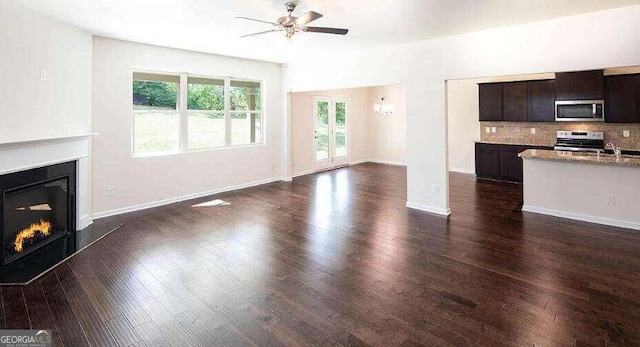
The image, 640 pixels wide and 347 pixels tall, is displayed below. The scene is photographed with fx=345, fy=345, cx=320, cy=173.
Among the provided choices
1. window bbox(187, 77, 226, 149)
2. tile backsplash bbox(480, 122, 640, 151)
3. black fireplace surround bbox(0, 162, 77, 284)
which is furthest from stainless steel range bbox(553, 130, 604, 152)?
black fireplace surround bbox(0, 162, 77, 284)

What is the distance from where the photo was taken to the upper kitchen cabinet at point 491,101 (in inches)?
311

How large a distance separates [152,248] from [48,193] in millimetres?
1492

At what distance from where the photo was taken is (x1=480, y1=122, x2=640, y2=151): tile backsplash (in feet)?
21.6

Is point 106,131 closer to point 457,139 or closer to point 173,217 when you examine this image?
point 173,217

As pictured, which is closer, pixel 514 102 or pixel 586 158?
pixel 586 158

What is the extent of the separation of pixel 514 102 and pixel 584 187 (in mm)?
3378

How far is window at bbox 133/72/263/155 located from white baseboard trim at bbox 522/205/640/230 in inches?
213

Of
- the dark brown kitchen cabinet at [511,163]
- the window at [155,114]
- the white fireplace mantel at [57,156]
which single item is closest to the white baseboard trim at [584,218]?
the dark brown kitchen cabinet at [511,163]

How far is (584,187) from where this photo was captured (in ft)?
15.9

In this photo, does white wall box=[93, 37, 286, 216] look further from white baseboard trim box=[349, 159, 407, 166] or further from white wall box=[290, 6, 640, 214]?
white baseboard trim box=[349, 159, 407, 166]

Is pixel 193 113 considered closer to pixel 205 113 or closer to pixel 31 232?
pixel 205 113

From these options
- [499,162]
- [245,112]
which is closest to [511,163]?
[499,162]

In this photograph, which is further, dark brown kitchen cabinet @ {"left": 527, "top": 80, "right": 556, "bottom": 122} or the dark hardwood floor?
dark brown kitchen cabinet @ {"left": 527, "top": 80, "right": 556, "bottom": 122}

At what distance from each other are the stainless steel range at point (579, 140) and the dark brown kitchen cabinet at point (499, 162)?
645 mm
